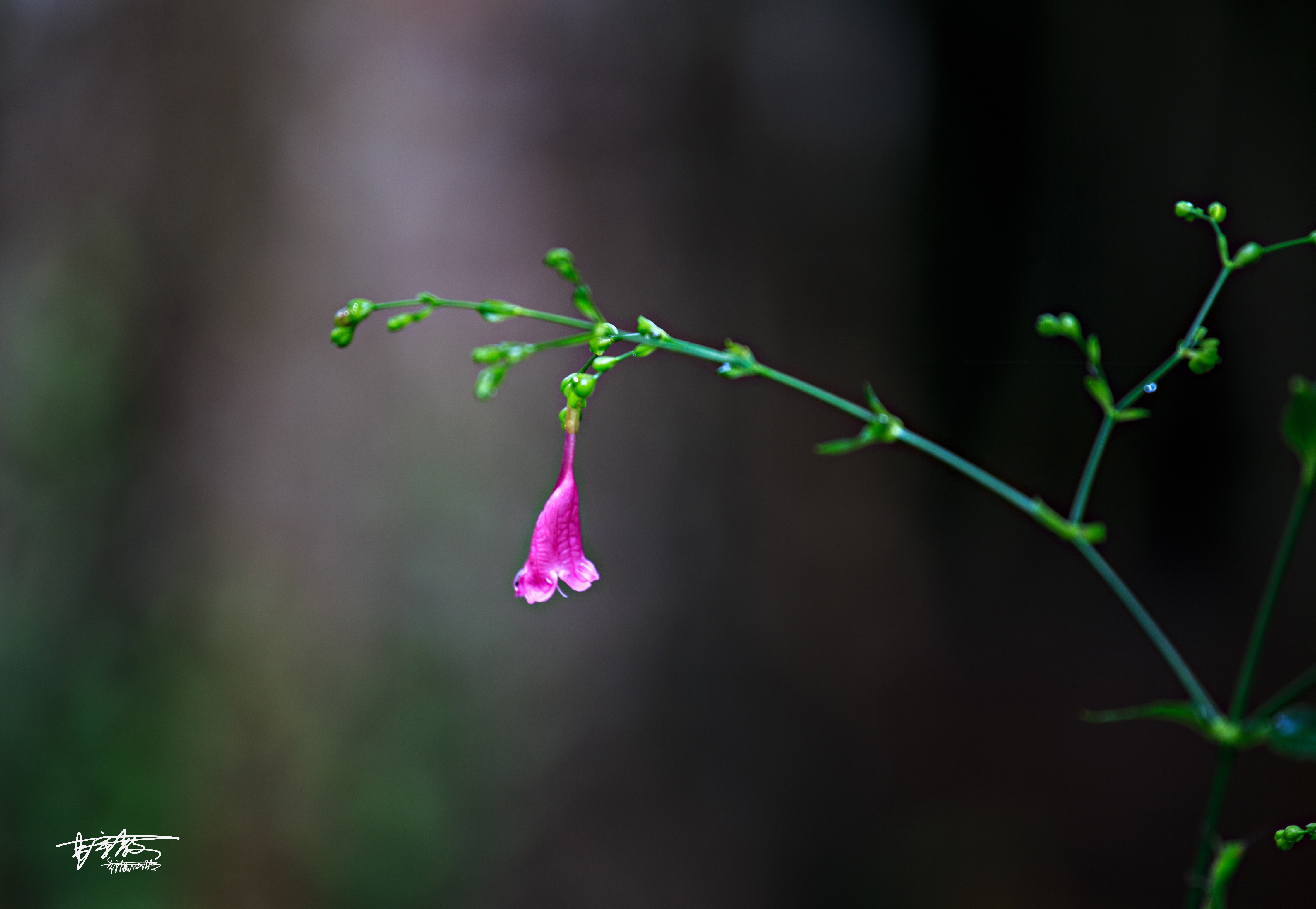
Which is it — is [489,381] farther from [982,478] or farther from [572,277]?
[982,478]

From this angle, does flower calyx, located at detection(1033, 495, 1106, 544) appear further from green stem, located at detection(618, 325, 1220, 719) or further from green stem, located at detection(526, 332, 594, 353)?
green stem, located at detection(526, 332, 594, 353)

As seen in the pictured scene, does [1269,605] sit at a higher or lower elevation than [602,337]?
lower

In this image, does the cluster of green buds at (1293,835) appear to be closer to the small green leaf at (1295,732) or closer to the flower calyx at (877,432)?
the small green leaf at (1295,732)

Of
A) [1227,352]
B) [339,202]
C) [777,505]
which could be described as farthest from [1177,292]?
[339,202]

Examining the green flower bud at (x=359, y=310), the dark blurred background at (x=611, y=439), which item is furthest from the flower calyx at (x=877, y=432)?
the dark blurred background at (x=611, y=439)

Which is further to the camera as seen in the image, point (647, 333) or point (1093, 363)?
point (647, 333)

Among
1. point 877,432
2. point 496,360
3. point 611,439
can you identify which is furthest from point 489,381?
point 611,439
